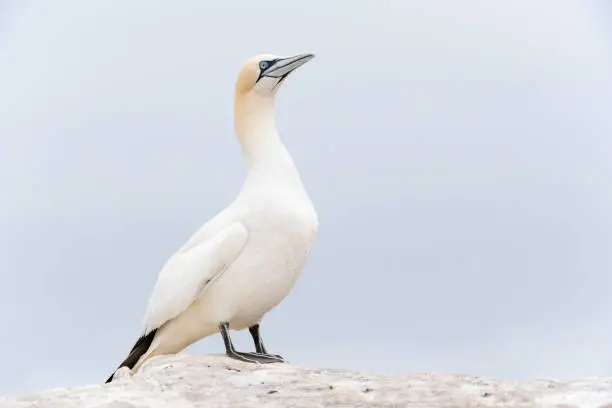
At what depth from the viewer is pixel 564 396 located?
581cm

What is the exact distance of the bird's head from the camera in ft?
26.1

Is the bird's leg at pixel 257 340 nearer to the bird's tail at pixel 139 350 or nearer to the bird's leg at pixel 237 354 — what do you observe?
the bird's leg at pixel 237 354

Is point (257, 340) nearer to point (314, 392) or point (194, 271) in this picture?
point (194, 271)

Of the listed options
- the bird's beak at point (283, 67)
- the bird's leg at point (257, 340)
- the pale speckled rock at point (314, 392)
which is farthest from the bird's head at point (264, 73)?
the pale speckled rock at point (314, 392)

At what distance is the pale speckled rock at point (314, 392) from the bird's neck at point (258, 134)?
72.9 inches

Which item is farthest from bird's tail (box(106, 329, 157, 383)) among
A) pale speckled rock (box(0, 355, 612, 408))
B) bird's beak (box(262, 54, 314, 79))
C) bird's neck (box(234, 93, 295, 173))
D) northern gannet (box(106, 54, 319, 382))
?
bird's beak (box(262, 54, 314, 79))

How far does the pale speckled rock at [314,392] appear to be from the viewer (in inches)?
225

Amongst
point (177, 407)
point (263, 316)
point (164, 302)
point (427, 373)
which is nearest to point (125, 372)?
point (164, 302)

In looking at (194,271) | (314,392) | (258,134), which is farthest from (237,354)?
(258,134)

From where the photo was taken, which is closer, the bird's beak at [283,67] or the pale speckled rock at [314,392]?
the pale speckled rock at [314,392]

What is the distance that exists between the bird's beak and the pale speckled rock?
2.49 meters

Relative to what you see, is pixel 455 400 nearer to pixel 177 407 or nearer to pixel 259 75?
pixel 177 407

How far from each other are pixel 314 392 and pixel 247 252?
1.61m

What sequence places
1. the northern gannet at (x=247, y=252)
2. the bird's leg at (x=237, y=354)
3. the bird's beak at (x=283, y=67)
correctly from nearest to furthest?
the bird's leg at (x=237, y=354) → the northern gannet at (x=247, y=252) → the bird's beak at (x=283, y=67)
